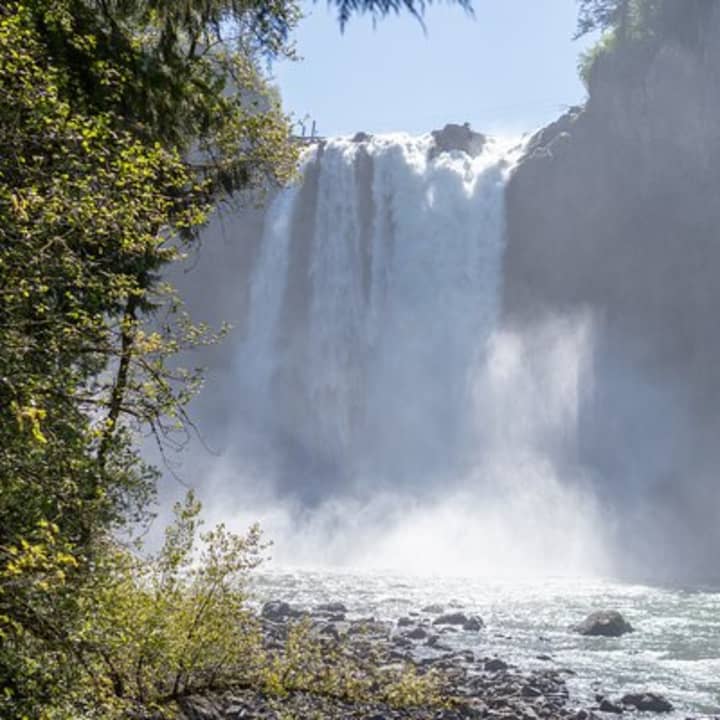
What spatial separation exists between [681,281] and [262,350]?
21.1m

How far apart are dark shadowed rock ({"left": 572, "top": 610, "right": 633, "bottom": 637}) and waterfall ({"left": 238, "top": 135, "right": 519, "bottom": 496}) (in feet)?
66.0

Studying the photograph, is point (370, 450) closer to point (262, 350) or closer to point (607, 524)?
point (262, 350)

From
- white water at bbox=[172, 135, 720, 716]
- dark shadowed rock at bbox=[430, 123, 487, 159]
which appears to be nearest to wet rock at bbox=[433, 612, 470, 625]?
white water at bbox=[172, 135, 720, 716]

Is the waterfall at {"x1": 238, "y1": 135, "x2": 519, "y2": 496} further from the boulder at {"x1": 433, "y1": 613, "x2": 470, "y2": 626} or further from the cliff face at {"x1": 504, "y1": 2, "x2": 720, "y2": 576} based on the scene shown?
the boulder at {"x1": 433, "y1": 613, "x2": 470, "y2": 626}

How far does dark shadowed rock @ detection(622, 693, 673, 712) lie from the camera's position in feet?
41.1

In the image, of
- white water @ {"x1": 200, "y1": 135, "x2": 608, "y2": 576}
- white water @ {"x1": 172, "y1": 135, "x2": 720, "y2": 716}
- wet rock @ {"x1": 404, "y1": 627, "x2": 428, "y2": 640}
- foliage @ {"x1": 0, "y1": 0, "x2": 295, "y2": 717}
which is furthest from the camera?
white water @ {"x1": 200, "y1": 135, "x2": 608, "y2": 576}

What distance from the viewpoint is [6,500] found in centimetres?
431

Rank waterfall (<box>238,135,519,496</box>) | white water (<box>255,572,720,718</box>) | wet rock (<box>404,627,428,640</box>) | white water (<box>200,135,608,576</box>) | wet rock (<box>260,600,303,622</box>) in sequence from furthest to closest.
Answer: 1. waterfall (<box>238,135,519,496</box>)
2. white water (<box>200,135,608,576</box>)
3. wet rock (<box>260,600,303,622</box>)
4. wet rock (<box>404,627,428,640</box>)
5. white water (<box>255,572,720,718</box>)

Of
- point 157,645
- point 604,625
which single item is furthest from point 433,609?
point 157,645

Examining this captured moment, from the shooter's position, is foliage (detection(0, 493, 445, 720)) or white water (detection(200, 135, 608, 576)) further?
white water (detection(200, 135, 608, 576))

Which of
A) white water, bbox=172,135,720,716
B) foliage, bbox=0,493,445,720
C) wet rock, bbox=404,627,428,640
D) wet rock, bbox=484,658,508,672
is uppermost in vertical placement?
white water, bbox=172,135,720,716

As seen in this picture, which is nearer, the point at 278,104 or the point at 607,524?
the point at 278,104

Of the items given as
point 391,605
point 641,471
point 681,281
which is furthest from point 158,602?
point 681,281

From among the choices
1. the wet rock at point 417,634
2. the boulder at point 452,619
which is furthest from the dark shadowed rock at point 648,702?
the boulder at point 452,619
